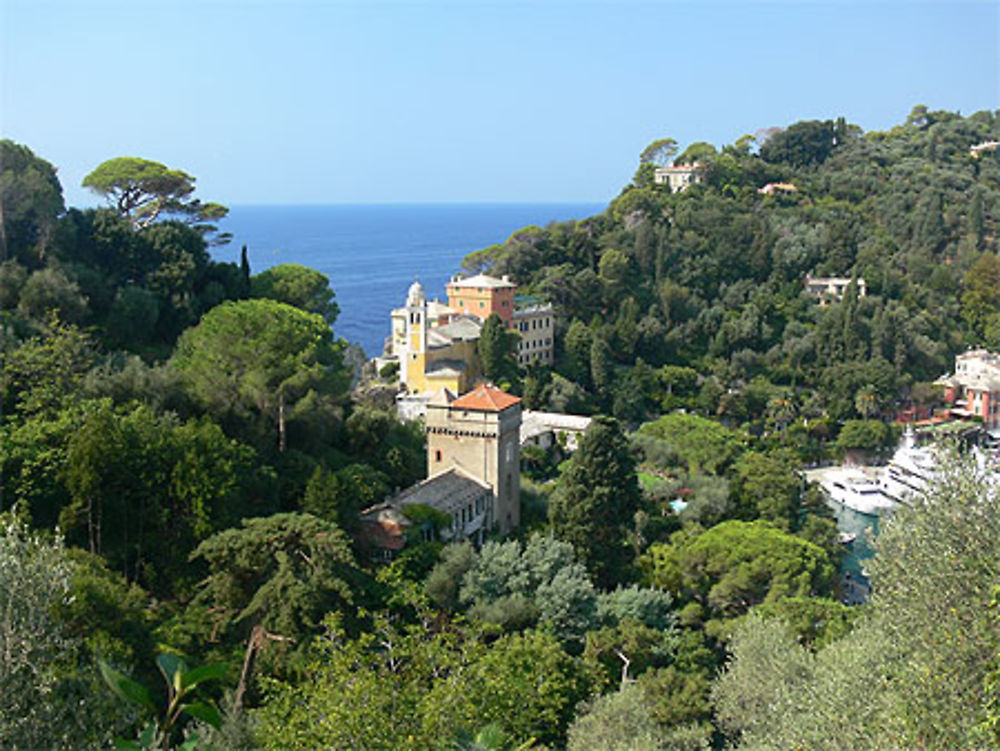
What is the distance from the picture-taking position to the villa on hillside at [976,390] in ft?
134

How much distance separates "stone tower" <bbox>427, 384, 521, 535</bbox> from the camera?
2114cm

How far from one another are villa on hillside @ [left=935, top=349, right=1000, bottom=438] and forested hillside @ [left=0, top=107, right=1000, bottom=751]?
4861 millimetres

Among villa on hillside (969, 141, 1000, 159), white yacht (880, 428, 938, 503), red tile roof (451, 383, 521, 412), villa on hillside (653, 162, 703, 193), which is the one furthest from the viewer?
villa on hillside (969, 141, 1000, 159)

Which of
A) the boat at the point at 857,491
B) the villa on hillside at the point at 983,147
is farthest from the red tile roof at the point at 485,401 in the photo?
the villa on hillside at the point at 983,147

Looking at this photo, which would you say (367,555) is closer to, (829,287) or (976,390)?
(976,390)

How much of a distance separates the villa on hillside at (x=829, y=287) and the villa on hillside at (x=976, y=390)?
5.82m

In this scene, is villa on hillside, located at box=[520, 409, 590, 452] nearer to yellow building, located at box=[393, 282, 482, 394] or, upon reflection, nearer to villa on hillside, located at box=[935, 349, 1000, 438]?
yellow building, located at box=[393, 282, 482, 394]

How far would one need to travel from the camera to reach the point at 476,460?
836 inches

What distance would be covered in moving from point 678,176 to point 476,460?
39945 millimetres

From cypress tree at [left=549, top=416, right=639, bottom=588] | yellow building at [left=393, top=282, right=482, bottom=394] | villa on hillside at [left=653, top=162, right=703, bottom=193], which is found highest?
villa on hillside at [left=653, top=162, right=703, bottom=193]

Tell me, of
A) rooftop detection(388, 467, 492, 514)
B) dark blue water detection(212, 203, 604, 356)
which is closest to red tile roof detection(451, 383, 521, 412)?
rooftop detection(388, 467, 492, 514)

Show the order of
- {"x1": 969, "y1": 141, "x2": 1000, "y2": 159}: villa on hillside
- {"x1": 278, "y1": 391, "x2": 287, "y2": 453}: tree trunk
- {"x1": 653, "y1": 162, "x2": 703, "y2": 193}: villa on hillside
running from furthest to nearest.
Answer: {"x1": 969, "y1": 141, "x2": 1000, "y2": 159}: villa on hillside, {"x1": 653, "y1": 162, "x2": 703, "y2": 193}: villa on hillside, {"x1": 278, "y1": 391, "x2": 287, "y2": 453}: tree trunk

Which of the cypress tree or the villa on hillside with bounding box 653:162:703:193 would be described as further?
the villa on hillside with bounding box 653:162:703:193

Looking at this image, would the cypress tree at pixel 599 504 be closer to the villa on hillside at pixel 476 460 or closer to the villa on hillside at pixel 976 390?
the villa on hillside at pixel 476 460
